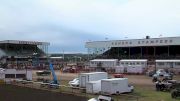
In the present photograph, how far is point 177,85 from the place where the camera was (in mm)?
39344

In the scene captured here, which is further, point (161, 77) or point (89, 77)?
point (161, 77)

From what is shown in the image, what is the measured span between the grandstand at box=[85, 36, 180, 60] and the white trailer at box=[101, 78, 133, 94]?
172 feet

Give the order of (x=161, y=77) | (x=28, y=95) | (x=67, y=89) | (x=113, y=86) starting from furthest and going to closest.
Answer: (x=161, y=77)
(x=28, y=95)
(x=67, y=89)
(x=113, y=86)

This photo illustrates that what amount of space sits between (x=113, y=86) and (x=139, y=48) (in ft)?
238

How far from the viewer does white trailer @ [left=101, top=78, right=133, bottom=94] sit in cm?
3709

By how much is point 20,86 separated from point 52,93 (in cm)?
875

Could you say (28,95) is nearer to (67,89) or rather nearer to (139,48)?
(67,89)

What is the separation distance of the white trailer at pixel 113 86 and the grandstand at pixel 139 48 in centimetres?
5228

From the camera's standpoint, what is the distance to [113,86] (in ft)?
123

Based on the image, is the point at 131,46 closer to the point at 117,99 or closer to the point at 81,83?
the point at 81,83

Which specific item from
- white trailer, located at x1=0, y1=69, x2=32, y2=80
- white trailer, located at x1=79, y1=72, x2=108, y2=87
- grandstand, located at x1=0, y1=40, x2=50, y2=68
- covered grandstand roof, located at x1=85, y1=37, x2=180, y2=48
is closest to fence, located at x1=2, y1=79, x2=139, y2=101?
white trailer, located at x1=79, y1=72, x2=108, y2=87

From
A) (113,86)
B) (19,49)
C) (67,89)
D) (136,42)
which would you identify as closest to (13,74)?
(67,89)

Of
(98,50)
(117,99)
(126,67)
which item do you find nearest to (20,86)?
(117,99)

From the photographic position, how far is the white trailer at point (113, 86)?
1460 inches
